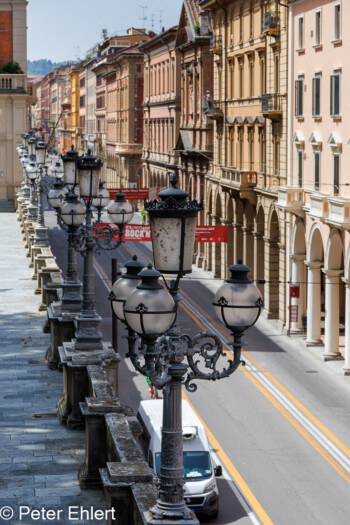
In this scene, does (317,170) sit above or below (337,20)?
below

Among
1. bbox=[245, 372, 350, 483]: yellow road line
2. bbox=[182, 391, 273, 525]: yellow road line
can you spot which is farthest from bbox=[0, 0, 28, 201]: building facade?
bbox=[182, 391, 273, 525]: yellow road line

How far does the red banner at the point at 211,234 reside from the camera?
48172 millimetres

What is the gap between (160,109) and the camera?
283 ft

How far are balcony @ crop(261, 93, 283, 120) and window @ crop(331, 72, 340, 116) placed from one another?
713 cm

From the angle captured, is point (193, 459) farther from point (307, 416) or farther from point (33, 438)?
point (307, 416)

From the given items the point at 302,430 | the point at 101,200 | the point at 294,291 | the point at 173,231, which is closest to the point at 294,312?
the point at 294,291

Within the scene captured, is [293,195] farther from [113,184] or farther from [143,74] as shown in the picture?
[113,184]

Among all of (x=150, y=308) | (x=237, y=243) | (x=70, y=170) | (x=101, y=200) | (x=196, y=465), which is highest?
(x=70, y=170)

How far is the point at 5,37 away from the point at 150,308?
2930 inches

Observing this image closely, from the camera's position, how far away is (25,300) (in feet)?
106

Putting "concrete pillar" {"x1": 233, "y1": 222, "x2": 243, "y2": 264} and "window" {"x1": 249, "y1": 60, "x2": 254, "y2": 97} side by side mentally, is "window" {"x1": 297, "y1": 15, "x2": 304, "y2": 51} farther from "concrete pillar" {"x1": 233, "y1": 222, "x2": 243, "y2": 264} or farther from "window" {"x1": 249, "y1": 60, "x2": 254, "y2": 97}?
"concrete pillar" {"x1": 233, "y1": 222, "x2": 243, "y2": 264}

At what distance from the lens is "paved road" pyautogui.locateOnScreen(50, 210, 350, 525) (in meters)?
22.0

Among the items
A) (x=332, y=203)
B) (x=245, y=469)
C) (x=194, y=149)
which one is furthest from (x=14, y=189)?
(x=245, y=469)

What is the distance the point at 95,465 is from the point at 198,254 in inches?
2060
